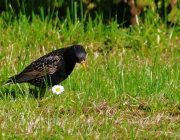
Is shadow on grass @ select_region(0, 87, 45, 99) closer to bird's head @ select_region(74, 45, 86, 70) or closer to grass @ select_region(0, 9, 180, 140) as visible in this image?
grass @ select_region(0, 9, 180, 140)

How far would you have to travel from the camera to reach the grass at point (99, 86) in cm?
573

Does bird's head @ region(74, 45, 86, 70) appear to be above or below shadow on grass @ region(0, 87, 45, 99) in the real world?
above

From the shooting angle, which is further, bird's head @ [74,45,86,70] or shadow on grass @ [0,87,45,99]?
bird's head @ [74,45,86,70]

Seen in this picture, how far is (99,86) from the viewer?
6.92m

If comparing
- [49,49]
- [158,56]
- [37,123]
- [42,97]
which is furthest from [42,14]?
[37,123]

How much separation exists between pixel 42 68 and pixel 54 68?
16 centimetres

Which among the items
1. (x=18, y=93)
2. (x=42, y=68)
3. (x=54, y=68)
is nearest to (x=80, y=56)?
(x=54, y=68)

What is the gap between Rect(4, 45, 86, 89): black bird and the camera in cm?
704

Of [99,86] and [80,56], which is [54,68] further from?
[99,86]

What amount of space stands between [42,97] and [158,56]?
2.40m

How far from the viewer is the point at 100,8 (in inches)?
367

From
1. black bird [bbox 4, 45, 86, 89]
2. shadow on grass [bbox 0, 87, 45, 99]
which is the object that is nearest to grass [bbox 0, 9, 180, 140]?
shadow on grass [bbox 0, 87, 45, 99]

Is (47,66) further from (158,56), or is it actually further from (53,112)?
(158,56)

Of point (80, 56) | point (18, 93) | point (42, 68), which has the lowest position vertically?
point (18, 93)
